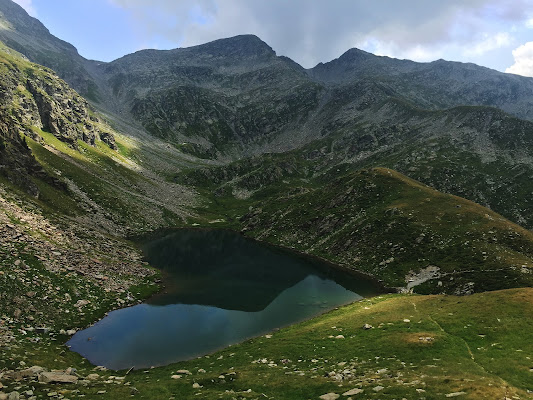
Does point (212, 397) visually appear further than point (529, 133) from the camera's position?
No

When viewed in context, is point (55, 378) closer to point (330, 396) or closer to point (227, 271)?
point (330, 396)

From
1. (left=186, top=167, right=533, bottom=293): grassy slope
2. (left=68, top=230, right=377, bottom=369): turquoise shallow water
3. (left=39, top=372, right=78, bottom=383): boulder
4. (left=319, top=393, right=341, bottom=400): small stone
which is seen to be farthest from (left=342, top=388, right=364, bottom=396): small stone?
(left=186, top=167, right=533, bottom=293): grassy slope

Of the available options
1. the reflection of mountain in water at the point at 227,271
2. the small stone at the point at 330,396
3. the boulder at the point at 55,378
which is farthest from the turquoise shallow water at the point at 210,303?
the small stone at the point at 330,396

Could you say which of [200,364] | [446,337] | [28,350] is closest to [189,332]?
[200,364]

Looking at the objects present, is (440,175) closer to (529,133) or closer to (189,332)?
(529,133)

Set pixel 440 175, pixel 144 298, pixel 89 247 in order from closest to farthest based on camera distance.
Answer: pixel 144 298, pixel 89 247, pixel 440 175

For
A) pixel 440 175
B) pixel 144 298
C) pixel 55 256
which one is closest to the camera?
pixel 55 256
